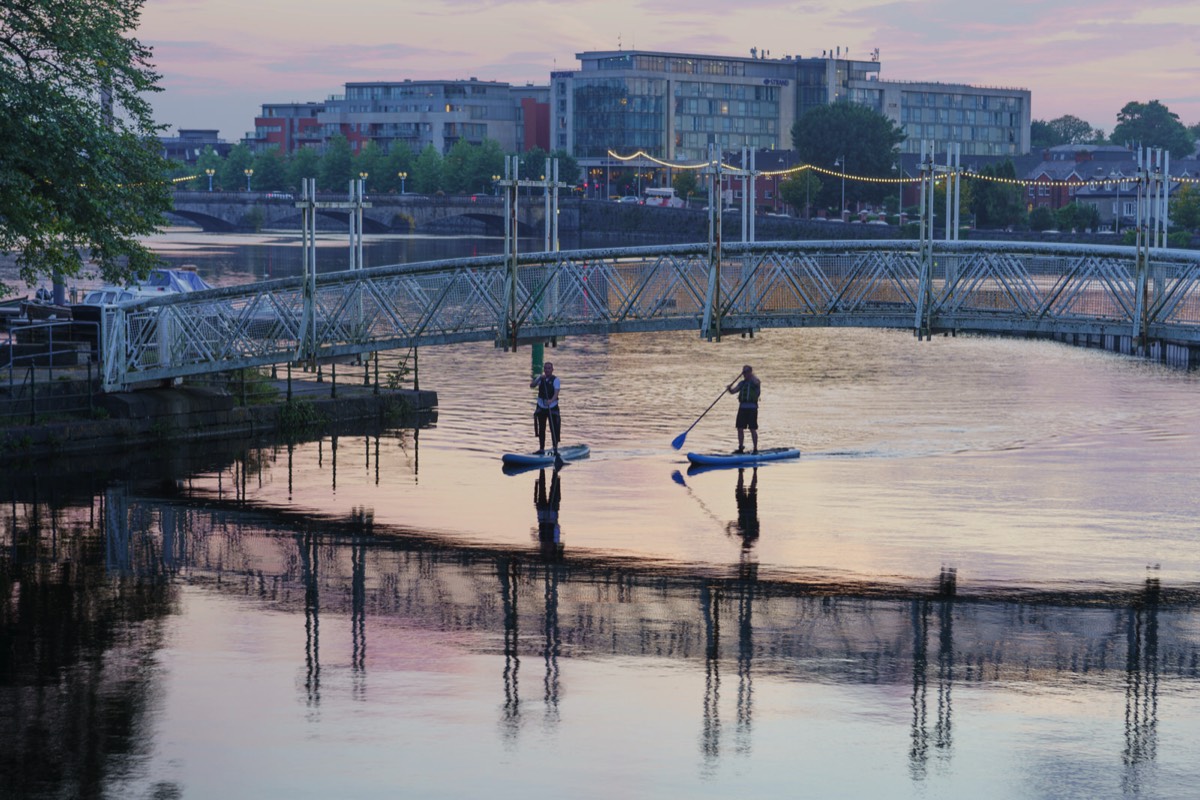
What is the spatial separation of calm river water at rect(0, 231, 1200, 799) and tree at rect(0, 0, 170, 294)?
5.83 metres

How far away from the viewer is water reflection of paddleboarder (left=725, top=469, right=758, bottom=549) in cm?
3453

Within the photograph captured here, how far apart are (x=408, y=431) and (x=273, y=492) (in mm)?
11386

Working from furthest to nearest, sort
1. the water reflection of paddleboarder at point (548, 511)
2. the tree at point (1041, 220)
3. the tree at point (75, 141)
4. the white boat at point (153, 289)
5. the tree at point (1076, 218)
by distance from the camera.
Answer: the tree at point (1041, 220) < the tree at point (1076, 218) < the white boat at point (153, 289) < the tree at point (75, 141) < the water reflection of paddleboarder at point (548, 511)

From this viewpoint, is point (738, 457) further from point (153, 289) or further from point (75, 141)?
point (153, 289)

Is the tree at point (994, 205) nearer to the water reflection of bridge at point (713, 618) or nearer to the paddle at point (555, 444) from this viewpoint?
the paddle at point (555, 444)

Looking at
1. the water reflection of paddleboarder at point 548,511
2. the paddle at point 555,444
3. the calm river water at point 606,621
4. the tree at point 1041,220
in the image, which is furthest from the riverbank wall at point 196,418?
the tree at point 1041,220

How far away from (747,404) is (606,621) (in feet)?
61.0

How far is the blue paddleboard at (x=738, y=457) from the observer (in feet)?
145

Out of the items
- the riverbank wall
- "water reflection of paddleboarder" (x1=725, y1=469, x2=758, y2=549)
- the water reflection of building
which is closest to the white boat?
the riverbank wall

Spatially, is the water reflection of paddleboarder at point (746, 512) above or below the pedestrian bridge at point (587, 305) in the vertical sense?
below

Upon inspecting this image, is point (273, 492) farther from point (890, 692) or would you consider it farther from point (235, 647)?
point (890, 692)

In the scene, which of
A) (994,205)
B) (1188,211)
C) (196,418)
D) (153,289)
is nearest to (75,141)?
(196,418)

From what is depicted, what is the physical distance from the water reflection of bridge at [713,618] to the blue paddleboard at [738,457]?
11.5 meters

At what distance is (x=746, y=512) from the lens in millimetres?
37344
